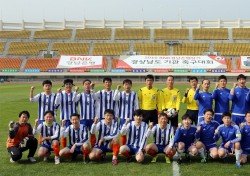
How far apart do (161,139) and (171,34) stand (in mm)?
43170

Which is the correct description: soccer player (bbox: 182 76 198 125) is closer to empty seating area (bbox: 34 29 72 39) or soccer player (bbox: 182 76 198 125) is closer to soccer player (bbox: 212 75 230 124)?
soccer player (bbox: 212 75 230 124)

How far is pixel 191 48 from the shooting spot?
43.6 metres

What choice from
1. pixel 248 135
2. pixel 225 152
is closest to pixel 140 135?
pixel 225 152

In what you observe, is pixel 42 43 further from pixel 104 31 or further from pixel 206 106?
pixel 206 106

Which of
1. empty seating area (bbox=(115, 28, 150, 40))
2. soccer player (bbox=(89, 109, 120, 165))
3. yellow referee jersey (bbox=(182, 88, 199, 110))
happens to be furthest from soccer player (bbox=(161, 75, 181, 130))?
empty seating area (bbox=(115, 28, 150, 40))

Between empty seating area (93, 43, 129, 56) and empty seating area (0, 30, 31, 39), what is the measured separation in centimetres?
1162

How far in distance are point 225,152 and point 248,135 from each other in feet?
1.88

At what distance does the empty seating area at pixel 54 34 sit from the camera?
48125mm

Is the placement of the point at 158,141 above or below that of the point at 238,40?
below

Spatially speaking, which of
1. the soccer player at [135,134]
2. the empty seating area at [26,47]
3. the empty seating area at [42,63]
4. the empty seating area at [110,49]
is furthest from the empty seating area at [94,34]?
the soccer player at [135,134]

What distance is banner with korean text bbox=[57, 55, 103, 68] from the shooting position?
3818cm

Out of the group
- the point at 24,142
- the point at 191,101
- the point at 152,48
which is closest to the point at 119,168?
the point at 24,142

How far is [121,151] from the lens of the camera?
598cm

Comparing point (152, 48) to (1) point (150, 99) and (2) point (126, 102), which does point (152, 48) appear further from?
(2) point (126, 102)
